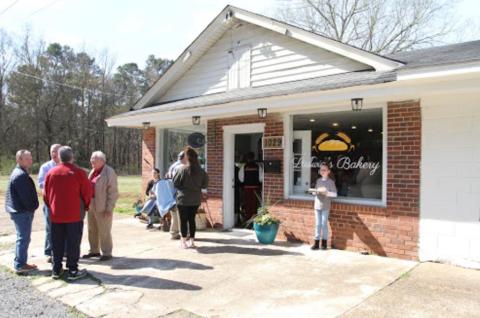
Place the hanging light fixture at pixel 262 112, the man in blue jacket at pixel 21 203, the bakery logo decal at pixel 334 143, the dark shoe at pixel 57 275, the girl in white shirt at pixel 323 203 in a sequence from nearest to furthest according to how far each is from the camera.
Answer: the dark shoe at pixel 57 275 → the man in blue jacket at pixel 21 203 → the girl in white shirt at pixel 323 203 → the bakery logo decal at pixel 334 143 → the hanging light fixture at pixel 262 112

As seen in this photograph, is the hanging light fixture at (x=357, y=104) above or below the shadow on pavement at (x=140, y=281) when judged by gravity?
above

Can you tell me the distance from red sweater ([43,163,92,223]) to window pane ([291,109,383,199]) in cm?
396

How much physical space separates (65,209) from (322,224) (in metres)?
3.98

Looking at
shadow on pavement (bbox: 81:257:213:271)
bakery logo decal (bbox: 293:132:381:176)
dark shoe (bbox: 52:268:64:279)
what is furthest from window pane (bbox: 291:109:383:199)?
dark shoe (bbox: 52:268:64:279)

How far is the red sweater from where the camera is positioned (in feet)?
16.9

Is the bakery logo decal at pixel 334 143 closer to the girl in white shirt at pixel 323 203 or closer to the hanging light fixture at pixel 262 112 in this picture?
the girl in white shirt at pixel 323 203

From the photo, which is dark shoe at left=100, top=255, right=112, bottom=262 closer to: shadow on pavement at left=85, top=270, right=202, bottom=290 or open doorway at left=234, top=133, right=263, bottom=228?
shadow on pavement at left=85, top=270, right=202, bottom=290

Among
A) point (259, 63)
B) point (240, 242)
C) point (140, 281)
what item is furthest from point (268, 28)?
point (140, 281)

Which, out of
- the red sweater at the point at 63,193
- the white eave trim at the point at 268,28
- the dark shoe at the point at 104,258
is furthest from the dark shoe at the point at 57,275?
the white eave trim at the point at 268,28

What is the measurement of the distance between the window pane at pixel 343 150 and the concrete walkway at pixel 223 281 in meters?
1.16

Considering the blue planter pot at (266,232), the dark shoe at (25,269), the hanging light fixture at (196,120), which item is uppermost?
the hanging light fixture at (196,120)

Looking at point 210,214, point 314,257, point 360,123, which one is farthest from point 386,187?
point 210,214

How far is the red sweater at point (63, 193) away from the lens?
5.14 meters

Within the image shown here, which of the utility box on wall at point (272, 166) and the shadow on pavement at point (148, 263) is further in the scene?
the utility box on wall at point (272, 166)
